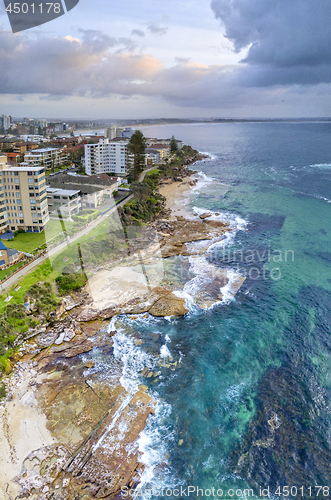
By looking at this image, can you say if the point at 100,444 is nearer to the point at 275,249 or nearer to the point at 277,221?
the point at 275,249

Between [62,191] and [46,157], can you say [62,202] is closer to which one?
[62,191]

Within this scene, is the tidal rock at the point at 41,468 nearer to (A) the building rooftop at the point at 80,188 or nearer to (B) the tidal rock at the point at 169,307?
(B) the tidal rock at the point at 169,307

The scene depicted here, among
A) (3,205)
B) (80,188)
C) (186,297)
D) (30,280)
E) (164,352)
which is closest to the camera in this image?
(164,352)

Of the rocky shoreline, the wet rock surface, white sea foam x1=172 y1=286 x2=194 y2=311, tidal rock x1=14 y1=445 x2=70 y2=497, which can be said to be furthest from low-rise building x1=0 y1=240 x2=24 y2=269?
tidal rock x1=14 y1=445 x2=70 y2=497

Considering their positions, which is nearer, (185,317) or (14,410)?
(14,410)

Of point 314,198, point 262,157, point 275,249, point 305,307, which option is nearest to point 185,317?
point 305,307

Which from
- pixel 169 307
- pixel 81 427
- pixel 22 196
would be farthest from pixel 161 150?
pixel 81 427
